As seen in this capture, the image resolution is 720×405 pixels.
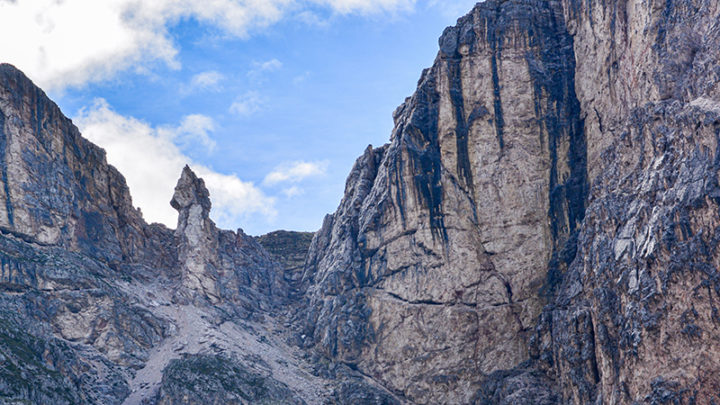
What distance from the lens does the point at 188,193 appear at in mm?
135125

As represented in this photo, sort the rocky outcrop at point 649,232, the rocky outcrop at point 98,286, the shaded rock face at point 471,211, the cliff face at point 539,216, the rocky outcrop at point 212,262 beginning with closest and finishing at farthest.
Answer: the rocky outcrop at point 649,232, the cliff face at point 539,216, the rocky outcrop at point 98,286, the shaded rock face at point 471,211, the rocky outcrop at point 212,262

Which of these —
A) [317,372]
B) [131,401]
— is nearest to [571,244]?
[317,372]

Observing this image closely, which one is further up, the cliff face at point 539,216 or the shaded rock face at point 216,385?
the cliff face at point 539,216

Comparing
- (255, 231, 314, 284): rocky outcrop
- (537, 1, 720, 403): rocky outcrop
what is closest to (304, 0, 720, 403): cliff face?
(537, 1, 720, 403): rocky outcrop

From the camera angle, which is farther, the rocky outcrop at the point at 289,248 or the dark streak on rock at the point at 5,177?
the rocky outcrop at the point at 289,248

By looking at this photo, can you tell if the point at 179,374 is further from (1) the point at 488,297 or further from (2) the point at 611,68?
(2) the point at 611,68

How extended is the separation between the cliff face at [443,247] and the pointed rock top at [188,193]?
36.7 feet

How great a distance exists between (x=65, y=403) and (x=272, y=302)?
60000mm

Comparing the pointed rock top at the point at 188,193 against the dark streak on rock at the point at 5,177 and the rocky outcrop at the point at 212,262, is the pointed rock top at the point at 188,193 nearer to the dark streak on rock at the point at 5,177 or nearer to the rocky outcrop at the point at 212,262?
the rocky outcrop at the point at 212,262

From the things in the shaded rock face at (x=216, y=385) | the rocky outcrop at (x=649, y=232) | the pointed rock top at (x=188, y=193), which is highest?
the pointed rock top at (x=188, y=193)

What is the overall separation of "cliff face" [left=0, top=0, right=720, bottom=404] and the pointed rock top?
1120 centimetres

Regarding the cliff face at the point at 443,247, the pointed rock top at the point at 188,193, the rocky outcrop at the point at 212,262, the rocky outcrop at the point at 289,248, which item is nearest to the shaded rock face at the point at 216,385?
the cliff face at the point at 443,247

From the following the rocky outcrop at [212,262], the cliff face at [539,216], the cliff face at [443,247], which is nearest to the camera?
the cliff face at [539,216]

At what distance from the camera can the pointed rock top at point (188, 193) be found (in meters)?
135
